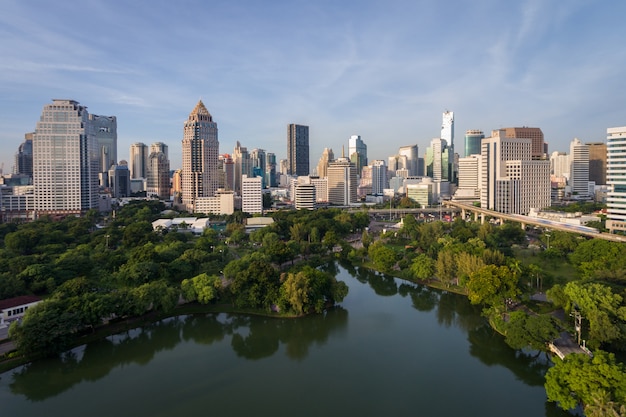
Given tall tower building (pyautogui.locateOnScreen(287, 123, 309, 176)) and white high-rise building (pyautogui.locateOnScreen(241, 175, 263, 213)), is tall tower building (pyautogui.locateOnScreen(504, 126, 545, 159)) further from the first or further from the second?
tall tower building (pyautogui.locateOnScreen(287, 123, 309, 176))

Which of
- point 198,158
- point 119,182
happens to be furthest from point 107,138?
point 198,158

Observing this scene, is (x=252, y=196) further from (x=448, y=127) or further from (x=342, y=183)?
(x=448, y=127)

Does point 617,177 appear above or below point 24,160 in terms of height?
below

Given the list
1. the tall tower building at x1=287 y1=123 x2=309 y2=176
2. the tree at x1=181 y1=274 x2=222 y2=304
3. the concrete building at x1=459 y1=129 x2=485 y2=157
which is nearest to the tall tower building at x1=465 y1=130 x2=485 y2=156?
the concrete building at x1=459 y1=129 x2=485 y2=157

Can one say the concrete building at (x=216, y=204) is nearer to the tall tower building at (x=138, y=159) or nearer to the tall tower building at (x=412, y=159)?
the tall tower building at (x=138, y=159)

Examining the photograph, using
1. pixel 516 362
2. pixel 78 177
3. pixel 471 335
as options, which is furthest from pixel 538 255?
pixel 78 177

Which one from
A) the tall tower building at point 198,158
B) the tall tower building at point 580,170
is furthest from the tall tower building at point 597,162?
the tall tower building at point 198,158

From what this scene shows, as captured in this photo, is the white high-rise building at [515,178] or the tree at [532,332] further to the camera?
the white high-rise building at [515,178]
